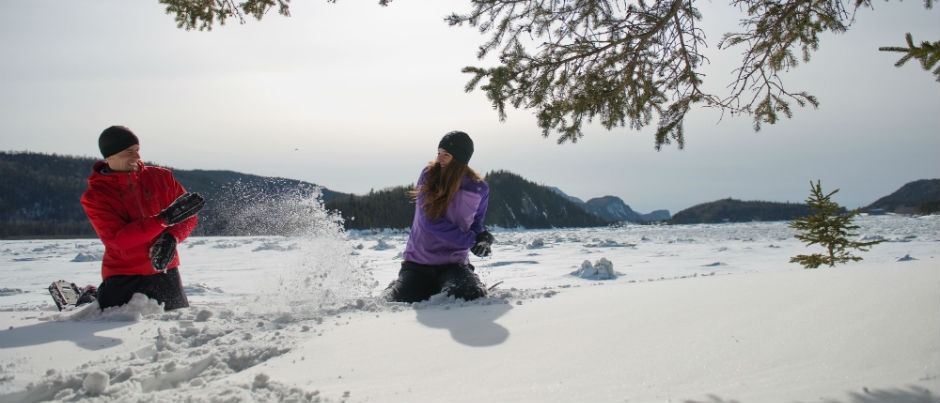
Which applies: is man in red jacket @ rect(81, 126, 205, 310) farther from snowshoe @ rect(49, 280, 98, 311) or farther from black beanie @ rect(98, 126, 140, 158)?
snowshoe @ rect(49, 280, 98, 311)

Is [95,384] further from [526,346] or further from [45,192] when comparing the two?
[45,192]

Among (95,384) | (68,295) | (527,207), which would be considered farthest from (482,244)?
(527,207)

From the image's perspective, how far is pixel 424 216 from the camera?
3941mm

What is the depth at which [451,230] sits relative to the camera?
394cm

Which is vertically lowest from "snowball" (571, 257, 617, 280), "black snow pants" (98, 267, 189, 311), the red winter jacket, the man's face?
"snowball" (571, 257, 617, 280)

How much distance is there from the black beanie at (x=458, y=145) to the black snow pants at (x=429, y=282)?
0.89m

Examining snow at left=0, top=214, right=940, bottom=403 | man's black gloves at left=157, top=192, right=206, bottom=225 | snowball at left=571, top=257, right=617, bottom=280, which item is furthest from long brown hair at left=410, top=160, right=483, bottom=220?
snowball at left=571, top=257, right=617, bottom=280

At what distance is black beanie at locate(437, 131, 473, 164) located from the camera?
386 cm

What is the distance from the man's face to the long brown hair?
208 centimetres

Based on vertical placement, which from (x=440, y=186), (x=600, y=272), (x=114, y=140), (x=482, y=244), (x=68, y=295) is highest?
(x=114, y=140)

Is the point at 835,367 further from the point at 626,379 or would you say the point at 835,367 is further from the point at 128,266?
the point at 128,266

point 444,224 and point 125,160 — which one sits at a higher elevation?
point 125,160

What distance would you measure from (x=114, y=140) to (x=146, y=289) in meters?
1.07

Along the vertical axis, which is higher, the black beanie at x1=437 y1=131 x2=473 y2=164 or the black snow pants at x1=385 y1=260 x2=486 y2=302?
the black beanie at x1=437 y1=131 x2=473 y2=164
